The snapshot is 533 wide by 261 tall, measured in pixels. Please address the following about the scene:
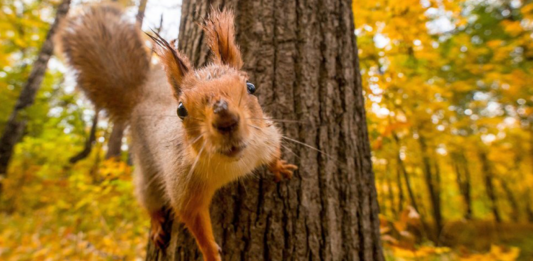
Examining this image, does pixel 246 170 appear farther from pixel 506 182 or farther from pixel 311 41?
pixel 506 182

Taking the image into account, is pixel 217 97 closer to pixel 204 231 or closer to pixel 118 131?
pixel 204 231

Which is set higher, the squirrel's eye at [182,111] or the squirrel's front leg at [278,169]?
the squirrel's eye at [182,111]

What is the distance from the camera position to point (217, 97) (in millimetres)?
1090

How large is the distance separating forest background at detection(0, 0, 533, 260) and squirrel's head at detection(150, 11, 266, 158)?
0.80ft

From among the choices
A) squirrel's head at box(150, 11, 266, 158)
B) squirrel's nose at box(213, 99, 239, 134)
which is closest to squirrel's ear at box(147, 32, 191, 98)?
squirrel's head at box(150, 11, 266, 158)

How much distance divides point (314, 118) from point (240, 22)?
26.3 inches

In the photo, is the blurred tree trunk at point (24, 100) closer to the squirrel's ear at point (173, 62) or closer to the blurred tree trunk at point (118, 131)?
the blurred tree trunk at point (118, 131)

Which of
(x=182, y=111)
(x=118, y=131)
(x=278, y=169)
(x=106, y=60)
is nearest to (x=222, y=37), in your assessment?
(x=182, y=111)

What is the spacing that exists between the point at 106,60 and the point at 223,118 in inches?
66.9

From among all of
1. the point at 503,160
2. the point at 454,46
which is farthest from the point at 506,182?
the point at 454,46

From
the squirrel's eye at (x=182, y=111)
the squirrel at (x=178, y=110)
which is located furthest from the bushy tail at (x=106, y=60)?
the squirrel's eye at (x=182, y=111)

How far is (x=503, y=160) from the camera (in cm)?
1069

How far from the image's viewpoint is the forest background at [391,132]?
9.16 feet

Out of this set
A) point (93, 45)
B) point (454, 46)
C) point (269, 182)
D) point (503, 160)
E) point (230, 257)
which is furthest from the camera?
point (503, 160)
